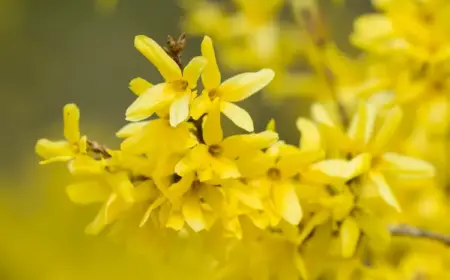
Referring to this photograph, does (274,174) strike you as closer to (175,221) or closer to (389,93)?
(175,221)

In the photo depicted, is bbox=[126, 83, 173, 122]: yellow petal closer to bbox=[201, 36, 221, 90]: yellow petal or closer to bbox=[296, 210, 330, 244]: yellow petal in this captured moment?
bbox=[201, 36, 221, 90]: yellow petal

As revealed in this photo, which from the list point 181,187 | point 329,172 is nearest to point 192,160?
point 181,187

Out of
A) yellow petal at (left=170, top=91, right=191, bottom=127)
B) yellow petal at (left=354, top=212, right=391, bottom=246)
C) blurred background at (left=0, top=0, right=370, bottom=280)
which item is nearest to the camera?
yellow petal at (left=170, top=91, right=191, bottom=127)

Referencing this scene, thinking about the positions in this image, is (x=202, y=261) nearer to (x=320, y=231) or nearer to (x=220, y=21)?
(x=320, y=231)

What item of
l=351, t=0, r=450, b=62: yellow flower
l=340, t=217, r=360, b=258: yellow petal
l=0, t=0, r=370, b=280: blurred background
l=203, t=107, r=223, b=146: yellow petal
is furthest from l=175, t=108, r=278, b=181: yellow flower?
l=0, t=0, r=370, b=280: blurred background

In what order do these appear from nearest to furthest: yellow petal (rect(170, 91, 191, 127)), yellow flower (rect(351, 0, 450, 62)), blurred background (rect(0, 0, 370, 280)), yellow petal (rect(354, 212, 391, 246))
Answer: yellow petal (rect(170, 91, 191, 127))
yellow petal (rect(354, 212, 391, 246))
yellow flower (rect(351, 0, 450, 62))
blurred background (rect(0, 0, 370, 280))

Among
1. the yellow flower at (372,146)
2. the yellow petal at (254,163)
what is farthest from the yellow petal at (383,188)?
the yellow petal at (254,163)

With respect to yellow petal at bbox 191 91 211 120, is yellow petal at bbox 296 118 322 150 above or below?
below
